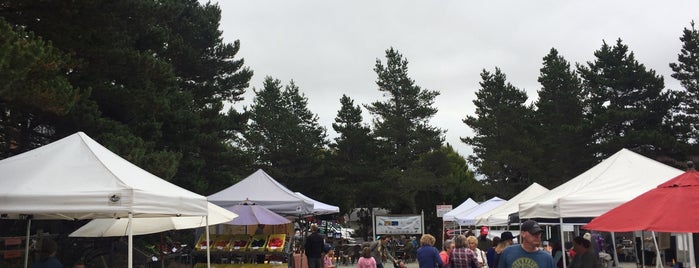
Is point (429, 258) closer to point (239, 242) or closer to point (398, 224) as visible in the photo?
point (239, 242)

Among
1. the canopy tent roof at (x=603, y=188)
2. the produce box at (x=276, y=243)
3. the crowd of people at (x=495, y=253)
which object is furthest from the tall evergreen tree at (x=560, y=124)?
the canopy tent roof at (x=603, y=188)

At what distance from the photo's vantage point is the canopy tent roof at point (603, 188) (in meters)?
10.1

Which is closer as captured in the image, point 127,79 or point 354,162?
point 127,79

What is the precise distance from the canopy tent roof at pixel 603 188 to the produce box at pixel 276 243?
6.31m

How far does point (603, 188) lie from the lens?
1062cm

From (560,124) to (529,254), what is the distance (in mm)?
38527

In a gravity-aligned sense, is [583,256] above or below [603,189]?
below

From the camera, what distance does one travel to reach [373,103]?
49.3 metres

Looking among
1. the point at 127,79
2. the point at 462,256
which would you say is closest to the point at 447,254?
the point at 462,256

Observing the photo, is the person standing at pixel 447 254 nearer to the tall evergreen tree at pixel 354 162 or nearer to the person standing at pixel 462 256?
the person standing at pixel 462 256

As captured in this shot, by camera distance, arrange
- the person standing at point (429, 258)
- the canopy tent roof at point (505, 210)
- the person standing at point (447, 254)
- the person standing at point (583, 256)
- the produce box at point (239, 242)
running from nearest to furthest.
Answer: the person standing at point (583, 256), the person standing at point (429, 258), the person standing at point (447, 254), the produce box at point (239, 242), the canopy tent roof at point (505, 210)

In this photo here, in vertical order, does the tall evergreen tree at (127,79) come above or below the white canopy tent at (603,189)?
above

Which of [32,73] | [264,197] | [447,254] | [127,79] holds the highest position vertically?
[127,79]

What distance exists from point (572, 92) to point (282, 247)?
32.7m
